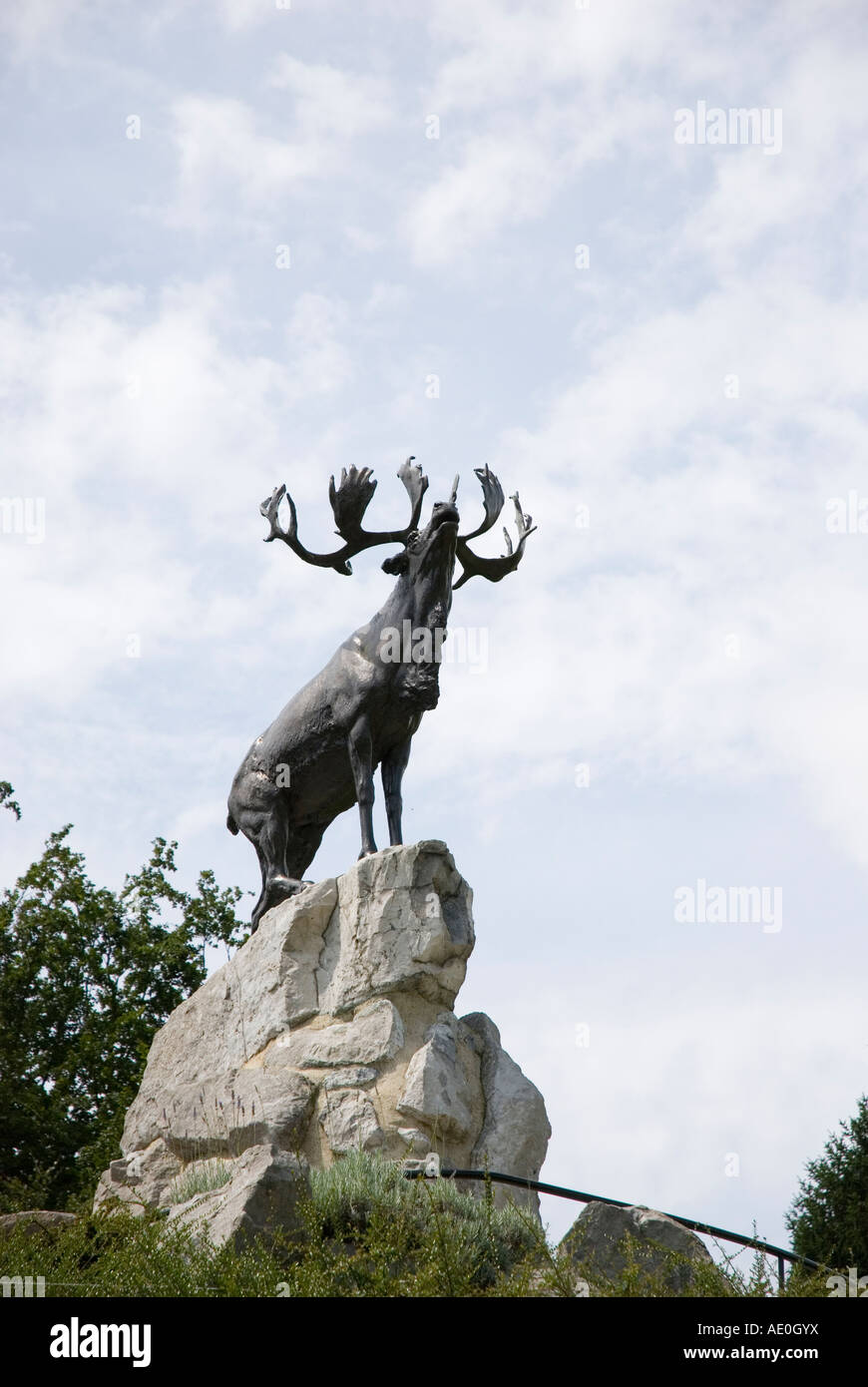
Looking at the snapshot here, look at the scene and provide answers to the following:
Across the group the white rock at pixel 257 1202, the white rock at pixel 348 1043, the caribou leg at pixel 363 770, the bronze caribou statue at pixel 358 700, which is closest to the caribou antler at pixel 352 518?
the bronze caribou statue at pixel 358 700

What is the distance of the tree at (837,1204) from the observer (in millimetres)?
23938

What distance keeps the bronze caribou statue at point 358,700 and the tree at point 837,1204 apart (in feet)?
46.2

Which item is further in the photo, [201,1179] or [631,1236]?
[201,1179]

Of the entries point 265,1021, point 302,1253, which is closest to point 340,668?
point 265,1021

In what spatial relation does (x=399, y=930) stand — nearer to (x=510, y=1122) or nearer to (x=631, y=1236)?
(x=510, y=1122)

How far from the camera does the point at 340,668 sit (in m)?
13.2

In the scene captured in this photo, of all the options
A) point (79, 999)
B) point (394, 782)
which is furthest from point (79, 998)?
point (394, 782)

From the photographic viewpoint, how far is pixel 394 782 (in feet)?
42.7

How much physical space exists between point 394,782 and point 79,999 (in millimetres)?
12276

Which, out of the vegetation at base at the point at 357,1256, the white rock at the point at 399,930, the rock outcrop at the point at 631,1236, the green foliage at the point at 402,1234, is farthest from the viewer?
the white rock at the point at 399,930

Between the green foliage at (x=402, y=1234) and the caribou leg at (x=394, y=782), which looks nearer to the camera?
the green foliage at (x=402, y=1234)

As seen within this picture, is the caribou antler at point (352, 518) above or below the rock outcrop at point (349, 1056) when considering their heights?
above

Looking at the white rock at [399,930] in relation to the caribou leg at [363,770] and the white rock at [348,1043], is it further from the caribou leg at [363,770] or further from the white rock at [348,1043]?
the caribou leg at [363,770]
